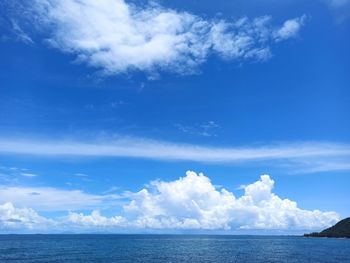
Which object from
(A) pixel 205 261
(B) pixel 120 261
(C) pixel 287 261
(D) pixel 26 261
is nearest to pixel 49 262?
(D) pixel 26 261

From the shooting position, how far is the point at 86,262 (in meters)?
101

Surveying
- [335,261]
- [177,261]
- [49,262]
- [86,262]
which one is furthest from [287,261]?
[49,262]

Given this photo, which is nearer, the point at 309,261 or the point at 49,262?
the point at 49,262

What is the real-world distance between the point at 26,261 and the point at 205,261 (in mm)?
47213

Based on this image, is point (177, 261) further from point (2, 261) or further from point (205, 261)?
point (2, 261)

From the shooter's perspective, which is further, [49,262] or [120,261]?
[120,261]

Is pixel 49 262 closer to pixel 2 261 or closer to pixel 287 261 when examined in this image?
pixel 2 261

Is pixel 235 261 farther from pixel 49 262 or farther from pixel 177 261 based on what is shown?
pixel 49 262

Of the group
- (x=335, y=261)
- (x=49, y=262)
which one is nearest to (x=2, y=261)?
(x=49, y=262)

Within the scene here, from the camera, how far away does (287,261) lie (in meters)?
104

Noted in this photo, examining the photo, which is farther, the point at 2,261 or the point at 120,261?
the point at 120,261

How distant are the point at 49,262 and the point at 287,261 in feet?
Result: 207

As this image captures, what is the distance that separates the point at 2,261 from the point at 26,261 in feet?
19.8

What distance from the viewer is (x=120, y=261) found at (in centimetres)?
10606
